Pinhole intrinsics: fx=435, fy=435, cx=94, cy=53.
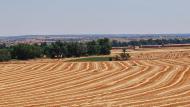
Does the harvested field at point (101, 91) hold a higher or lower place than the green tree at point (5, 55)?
higher

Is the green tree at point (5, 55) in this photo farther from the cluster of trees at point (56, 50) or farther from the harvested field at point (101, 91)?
the harvested field at point (101, 91)

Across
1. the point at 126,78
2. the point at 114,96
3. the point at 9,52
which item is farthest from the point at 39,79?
the point at 9,52

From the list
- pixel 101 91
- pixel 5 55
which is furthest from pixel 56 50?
pixel 101 91

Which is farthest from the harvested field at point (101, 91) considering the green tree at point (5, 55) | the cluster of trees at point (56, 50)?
the cluster of trees at point (56, 50)

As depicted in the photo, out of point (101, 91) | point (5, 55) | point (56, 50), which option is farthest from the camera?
point (56, 50)

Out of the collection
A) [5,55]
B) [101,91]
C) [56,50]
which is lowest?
[5,55]

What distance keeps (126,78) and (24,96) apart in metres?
11.8

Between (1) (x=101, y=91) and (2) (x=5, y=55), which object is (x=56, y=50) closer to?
(2) (x=5, y=55)

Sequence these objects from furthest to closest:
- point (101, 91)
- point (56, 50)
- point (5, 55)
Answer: point (56, 50)
point (5, 55)
point (101, 91)

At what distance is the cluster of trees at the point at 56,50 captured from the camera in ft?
398

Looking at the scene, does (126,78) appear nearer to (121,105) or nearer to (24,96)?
(24,96)

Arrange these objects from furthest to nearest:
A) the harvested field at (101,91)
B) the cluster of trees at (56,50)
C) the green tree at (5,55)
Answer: the cluster of trees at (56,50) < the green tree at (5,55) < the harvested field at (101,91)

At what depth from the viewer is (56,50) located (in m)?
127

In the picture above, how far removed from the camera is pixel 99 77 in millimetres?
38125
